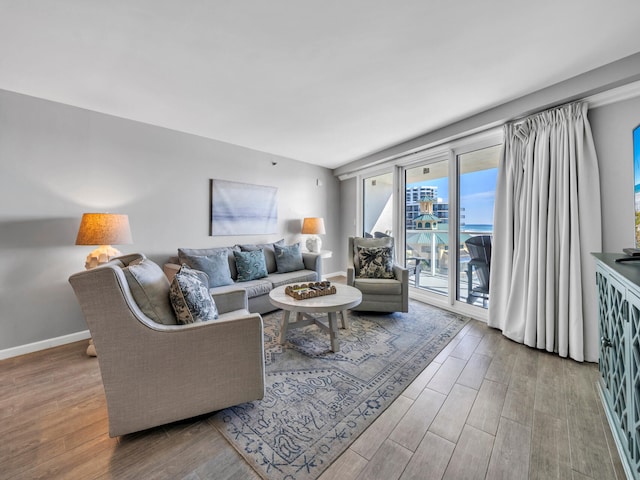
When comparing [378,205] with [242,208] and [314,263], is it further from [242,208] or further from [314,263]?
[242,208]

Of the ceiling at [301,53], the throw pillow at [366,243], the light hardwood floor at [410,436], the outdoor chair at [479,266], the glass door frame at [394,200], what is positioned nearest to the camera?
the light hardwood floor at [410,436]

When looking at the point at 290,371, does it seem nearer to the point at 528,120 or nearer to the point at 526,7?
the point at 526,7

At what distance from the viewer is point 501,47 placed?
1.74 m

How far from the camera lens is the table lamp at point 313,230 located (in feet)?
14.6

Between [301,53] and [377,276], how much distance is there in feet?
8.34

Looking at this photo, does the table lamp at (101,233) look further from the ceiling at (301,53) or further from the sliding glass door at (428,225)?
the sliding glass door at (428,225)

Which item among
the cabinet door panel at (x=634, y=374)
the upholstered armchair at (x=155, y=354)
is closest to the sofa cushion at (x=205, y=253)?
the upholstered armchair at (x=155, y=354)

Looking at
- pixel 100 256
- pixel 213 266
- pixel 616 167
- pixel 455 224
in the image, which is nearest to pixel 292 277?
pixel 213 266

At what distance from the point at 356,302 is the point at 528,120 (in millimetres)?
2497

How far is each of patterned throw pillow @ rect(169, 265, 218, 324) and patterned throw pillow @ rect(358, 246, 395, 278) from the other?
213 centimetres

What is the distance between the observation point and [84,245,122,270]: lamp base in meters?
2.33

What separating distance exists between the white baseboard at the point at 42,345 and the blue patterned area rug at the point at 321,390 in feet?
6.51

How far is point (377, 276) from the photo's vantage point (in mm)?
3266

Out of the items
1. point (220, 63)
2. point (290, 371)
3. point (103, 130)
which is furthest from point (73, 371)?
point (220, 63)
